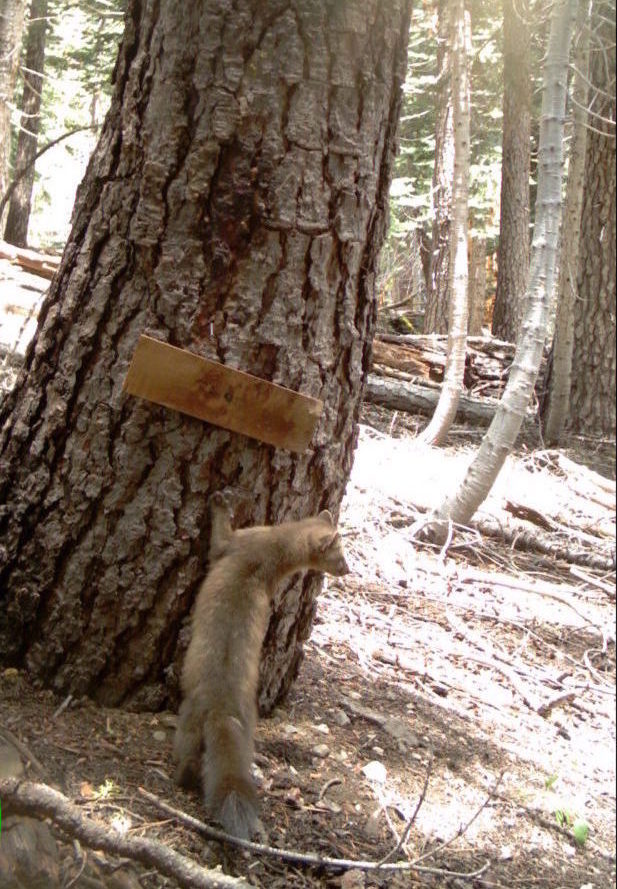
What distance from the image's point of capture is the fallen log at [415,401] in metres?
9.52

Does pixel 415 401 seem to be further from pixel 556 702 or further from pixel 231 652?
pixel 231 652

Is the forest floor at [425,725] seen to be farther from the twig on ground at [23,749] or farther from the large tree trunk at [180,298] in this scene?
the large tree trunk at [180,298]

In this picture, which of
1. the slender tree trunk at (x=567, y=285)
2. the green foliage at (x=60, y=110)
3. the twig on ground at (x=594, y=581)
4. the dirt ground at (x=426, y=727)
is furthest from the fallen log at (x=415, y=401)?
the green foliage at (x=60, y=110)

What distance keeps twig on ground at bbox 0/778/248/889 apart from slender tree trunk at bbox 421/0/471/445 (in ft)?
21.2

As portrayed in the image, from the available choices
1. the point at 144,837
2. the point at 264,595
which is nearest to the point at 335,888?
the point at 144,837

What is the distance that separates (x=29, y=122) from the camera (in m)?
18.8

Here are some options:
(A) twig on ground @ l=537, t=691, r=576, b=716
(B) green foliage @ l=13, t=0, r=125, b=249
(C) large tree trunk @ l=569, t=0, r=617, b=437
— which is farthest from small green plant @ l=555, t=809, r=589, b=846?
(B) green foliage @ l=13, t=0, r=125, b=249

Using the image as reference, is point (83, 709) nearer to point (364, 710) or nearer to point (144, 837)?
point (144, 837)

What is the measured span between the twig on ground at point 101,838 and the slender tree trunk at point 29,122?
17586mm

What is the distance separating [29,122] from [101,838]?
19.3 m

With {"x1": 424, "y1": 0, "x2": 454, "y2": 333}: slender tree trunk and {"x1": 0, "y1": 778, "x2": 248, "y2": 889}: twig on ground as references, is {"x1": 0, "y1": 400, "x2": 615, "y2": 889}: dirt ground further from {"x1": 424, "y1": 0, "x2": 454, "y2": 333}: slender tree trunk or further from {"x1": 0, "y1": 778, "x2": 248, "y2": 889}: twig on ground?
{"x1": 424, "y1": 0, "x2": 454, "y2": 333}: slender tree trunk

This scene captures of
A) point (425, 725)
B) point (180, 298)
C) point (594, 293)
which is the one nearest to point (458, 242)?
point (594, 293)

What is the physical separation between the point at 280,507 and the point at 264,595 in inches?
11.3

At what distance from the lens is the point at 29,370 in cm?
286
